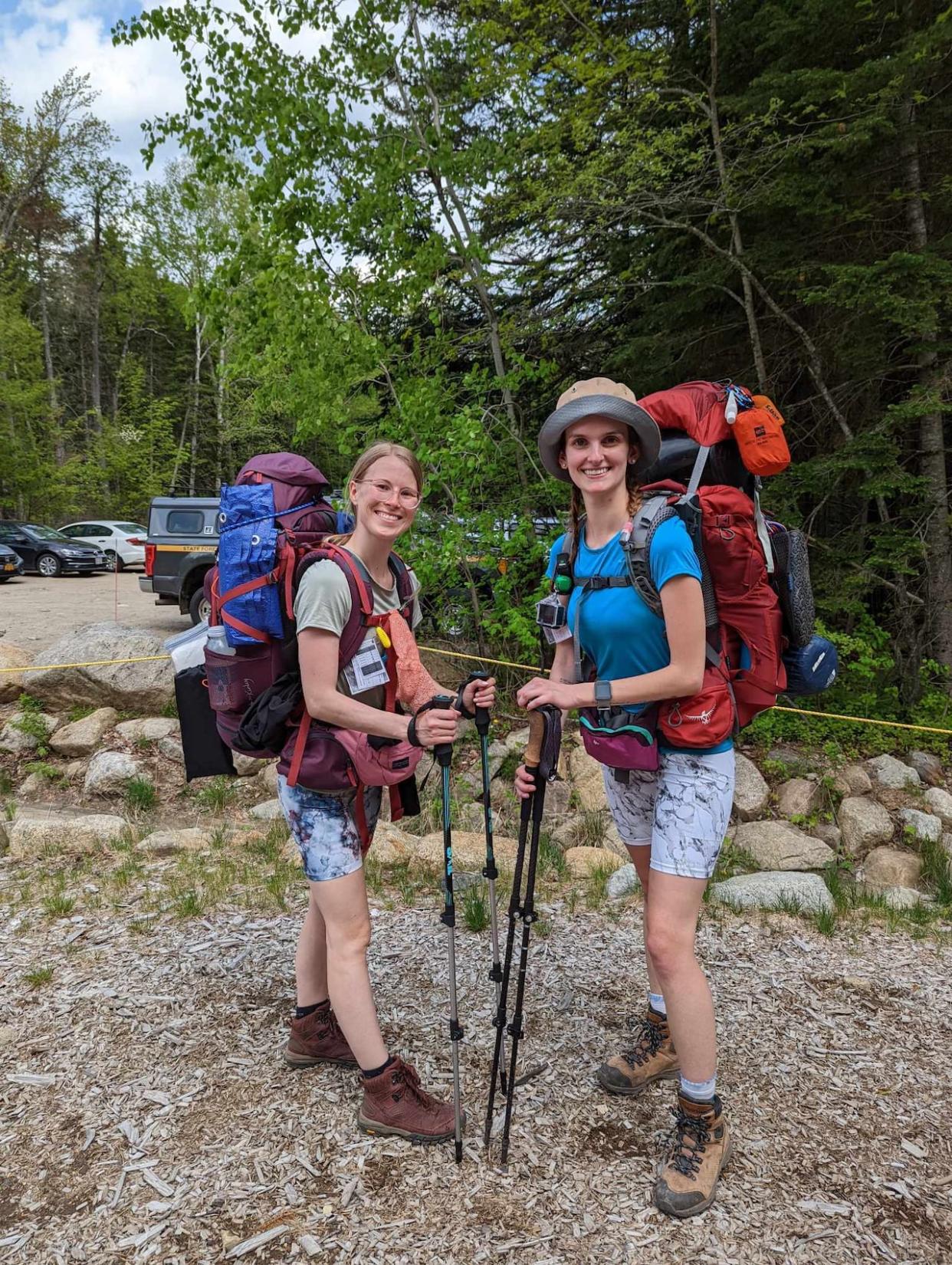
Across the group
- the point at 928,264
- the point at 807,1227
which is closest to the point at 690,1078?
the point at 807,1227

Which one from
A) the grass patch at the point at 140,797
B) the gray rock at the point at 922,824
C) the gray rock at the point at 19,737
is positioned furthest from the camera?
the gray rock at the point at 19,737

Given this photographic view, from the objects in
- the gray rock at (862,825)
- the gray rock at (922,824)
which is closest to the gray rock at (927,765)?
the gray rock at (922,824)

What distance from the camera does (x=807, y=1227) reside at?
2.06 metres

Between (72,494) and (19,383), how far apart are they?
4.38 metres

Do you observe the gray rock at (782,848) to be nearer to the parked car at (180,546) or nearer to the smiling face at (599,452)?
the smiling face at (599,452)

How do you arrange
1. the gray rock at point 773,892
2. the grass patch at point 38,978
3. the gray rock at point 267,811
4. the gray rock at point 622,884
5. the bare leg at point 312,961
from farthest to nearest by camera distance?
1. the gray rock at point 267,811
2. the gray rock at point 622,884
3. the gray rock at point 773,892
4. the grass patch at point 38,978
5. the bare leg at point 312,961

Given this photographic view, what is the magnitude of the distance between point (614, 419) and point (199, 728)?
181cm

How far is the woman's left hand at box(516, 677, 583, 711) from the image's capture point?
6.79ft

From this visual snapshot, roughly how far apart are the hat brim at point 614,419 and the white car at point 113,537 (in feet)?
75.8

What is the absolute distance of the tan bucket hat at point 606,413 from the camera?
2125 mm

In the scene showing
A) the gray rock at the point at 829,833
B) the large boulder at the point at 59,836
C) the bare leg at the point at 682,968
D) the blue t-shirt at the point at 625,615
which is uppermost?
the blue t-shirt at the point at 625,615

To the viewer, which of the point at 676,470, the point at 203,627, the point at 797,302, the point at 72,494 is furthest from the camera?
the point at 72,494

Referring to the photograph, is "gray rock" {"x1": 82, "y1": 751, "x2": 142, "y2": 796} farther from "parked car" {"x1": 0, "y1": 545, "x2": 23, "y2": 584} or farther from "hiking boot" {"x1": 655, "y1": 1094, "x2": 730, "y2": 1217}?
"parked car" {"x1": 0, "y1": 545, "x2": 23, "y2": 584}

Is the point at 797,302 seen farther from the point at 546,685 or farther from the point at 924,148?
the point at 546,685
